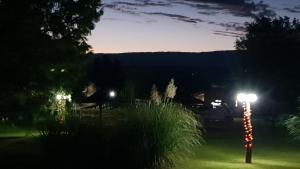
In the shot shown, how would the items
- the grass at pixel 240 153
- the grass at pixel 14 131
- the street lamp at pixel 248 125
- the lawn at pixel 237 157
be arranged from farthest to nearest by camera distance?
1. the grass at pixel 14 131
2. the street lamp at pixel 248 125
3. the grass at pixel 240 153
4. the lawn at pixel 237 157

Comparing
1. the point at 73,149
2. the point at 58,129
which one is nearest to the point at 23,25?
the point at 58,129

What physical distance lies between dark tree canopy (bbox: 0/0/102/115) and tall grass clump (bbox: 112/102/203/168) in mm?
7057

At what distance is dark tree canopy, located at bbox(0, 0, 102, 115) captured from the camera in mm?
22531

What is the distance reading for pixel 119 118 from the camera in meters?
17.4

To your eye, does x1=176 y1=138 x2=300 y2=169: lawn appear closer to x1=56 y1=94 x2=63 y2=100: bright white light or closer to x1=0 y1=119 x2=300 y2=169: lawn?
x1=0 y1=119 x2=300 y2=169: lawn

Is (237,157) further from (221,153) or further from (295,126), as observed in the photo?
(295,126)

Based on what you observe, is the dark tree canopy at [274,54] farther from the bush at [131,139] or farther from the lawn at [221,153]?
the bush at [131,139]

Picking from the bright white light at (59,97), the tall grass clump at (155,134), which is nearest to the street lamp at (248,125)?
the tall grass clump at (155,134)

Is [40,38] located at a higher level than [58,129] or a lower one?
higher

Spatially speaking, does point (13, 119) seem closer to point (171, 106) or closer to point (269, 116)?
point (171, 106)

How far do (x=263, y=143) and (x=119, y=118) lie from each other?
1271 cm

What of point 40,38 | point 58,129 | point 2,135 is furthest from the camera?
point 2,135

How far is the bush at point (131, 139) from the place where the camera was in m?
16.0

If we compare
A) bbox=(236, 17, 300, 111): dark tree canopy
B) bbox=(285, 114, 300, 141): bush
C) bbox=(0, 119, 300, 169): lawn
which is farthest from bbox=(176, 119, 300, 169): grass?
bbox=(236, 17, 300, 111): dark tree canopy
